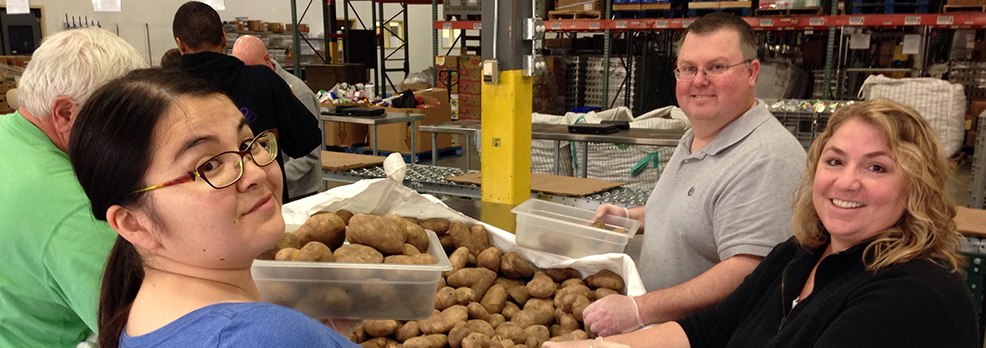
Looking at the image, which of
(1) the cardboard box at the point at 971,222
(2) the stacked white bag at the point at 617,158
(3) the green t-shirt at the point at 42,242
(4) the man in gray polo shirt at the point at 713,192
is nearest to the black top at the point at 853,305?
(4) the man in gray polo shirt at the point at 713,192

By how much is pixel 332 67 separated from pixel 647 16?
15.4 feet

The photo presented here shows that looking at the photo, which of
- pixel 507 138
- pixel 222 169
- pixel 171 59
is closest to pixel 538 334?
pixel 222 169

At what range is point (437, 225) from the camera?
2.03 meters

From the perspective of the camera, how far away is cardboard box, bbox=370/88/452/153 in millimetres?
8094

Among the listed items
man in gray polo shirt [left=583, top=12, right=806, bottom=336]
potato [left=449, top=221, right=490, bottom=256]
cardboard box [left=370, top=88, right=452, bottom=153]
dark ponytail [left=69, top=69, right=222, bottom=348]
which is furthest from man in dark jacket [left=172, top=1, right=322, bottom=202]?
cardboard box [left=370, top=88, right=452, bottom=153]

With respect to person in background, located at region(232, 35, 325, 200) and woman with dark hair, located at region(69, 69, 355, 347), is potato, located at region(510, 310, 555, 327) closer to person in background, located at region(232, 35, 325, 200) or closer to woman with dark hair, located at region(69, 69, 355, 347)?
woman with dark hair, located at region(69, 69, 355, 347)

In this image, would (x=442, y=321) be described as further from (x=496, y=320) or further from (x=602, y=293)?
(x=602, y=293)

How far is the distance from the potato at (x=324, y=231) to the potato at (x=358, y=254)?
0.10m

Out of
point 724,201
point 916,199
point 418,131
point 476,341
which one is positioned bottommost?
point 418,131

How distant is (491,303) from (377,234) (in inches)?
13.5

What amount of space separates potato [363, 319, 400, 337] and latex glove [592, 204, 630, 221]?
2.30ft

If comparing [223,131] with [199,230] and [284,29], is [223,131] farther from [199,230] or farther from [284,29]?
[284,29]

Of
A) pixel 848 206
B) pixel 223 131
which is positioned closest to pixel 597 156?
pixel 848 206

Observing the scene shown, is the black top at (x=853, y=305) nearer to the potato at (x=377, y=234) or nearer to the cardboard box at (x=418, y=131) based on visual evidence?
the potato at (x=377, y=234)
